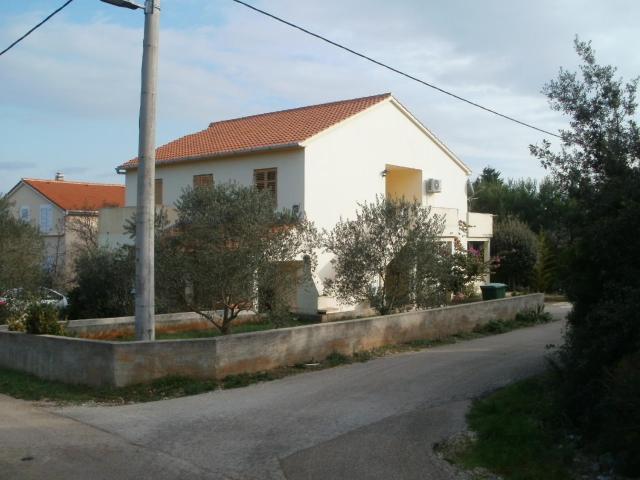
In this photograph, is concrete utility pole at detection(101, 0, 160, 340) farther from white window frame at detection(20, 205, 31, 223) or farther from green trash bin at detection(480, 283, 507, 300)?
white window frame at detection(20, 205, 31, 223)

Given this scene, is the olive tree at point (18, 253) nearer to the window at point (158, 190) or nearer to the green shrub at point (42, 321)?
the green shrub at point (42, 321)

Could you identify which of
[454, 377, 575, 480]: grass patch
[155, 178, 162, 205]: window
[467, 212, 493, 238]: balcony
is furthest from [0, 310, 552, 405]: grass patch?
[467, 212, 493, 238]: balcony

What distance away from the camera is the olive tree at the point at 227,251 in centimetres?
1227

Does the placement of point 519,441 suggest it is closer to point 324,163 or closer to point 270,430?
point 270,430

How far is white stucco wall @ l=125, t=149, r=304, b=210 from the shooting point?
21141 millimetres

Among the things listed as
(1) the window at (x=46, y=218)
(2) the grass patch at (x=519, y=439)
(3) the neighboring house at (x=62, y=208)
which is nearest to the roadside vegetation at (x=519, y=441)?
(2) the grass patch at (x=519, y=439)

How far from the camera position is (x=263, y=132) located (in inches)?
947

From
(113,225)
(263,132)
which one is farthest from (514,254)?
(113,225)

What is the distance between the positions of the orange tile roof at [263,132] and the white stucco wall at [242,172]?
405mm

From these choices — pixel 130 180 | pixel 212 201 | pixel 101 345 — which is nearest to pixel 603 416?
pixel 101 345

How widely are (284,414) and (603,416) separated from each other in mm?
3897

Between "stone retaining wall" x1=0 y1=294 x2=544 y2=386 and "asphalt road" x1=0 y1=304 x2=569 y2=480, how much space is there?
27.3 inches

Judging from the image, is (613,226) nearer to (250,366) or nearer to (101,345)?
(250,366)

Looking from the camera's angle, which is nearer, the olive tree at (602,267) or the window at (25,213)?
the olive tree at (602,267)
